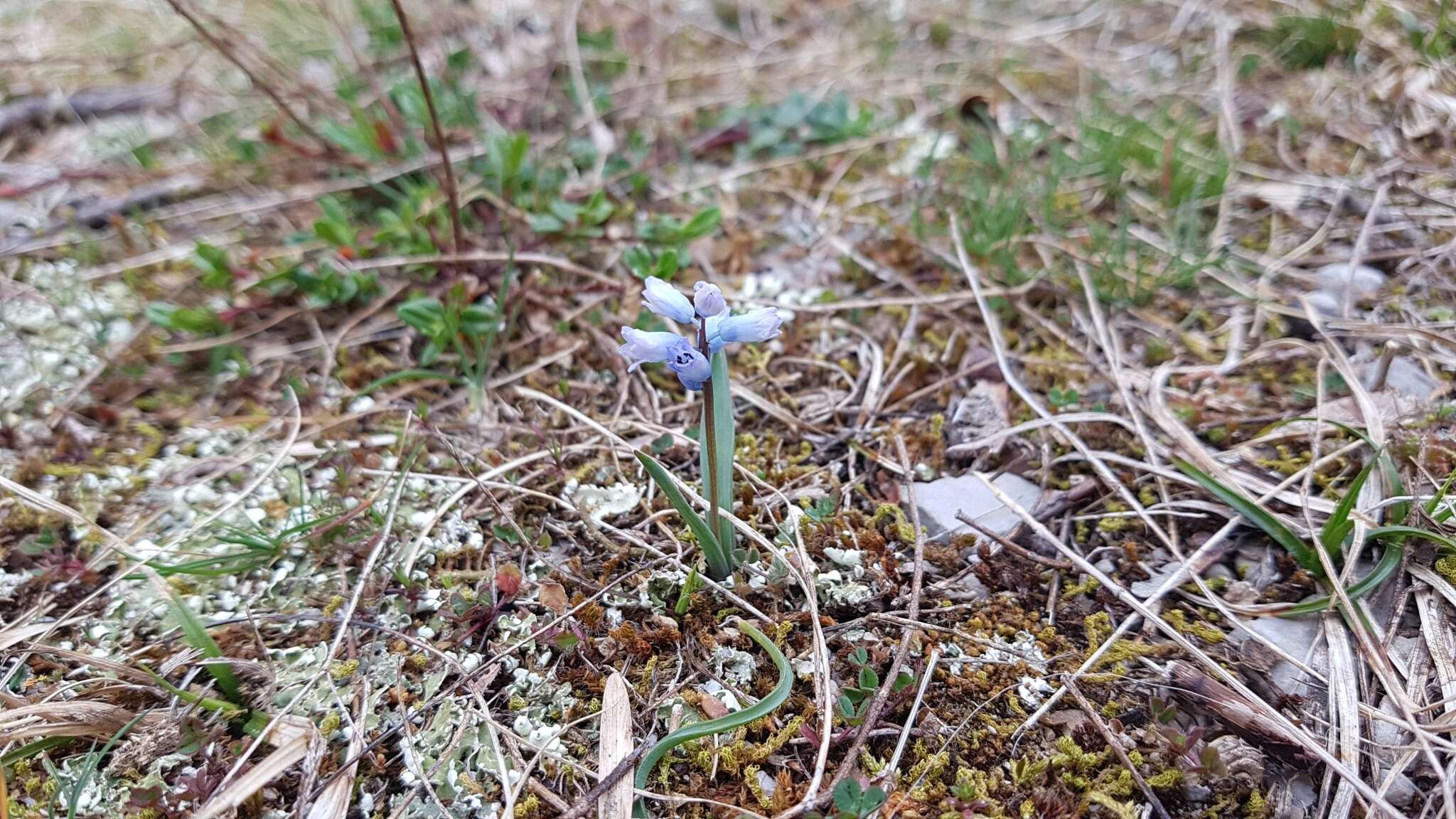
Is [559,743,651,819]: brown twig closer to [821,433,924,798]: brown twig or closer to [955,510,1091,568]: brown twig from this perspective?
[821,433,924,798]: brown twig

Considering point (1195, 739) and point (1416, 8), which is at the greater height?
point (1416, 8)

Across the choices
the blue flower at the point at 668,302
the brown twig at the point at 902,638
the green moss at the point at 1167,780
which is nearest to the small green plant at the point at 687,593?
the brown twig at the point at 902,638

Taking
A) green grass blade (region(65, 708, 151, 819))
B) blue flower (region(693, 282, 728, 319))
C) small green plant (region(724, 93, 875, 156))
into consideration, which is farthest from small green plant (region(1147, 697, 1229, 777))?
small green plant (region(724, 93, 875, 156))

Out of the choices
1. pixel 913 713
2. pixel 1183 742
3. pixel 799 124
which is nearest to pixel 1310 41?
pixel 799 124

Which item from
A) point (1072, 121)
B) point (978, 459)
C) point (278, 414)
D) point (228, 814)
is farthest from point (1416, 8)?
point (228, 814)

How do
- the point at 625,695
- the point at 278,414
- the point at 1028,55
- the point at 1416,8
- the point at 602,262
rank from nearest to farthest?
the point at 625,695 < the point at 278,414 < the point at 602,262 < the point at 1416,8 < the point at 1028,55

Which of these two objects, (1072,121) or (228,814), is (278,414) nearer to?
(228,814)
